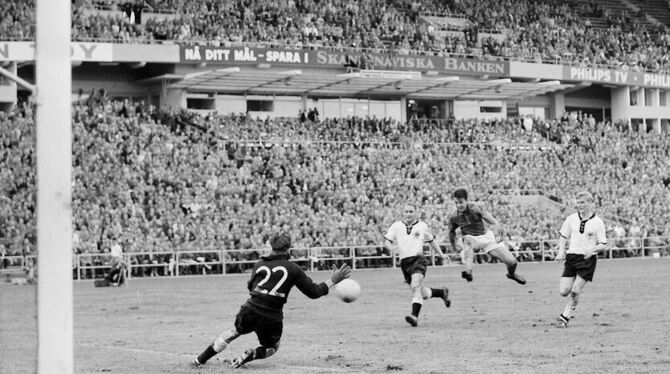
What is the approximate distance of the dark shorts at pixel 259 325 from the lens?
11914mm

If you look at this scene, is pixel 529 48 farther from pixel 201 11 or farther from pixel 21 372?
pixel 21 372

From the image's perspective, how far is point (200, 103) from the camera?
49.4 meters

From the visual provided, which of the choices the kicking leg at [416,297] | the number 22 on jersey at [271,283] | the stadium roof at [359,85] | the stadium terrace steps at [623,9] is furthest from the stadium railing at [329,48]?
the number 22 on jersey at [271,283]

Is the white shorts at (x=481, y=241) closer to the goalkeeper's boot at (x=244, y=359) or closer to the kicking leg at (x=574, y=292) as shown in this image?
the kicking leg at (x=574, y=292)

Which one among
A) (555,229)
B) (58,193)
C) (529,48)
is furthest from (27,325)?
(529,48)

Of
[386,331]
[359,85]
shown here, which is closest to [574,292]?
[386,331]

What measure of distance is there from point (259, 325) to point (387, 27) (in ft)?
140

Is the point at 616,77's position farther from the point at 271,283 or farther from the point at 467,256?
the point at 271,283

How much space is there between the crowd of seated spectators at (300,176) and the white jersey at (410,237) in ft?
51.1

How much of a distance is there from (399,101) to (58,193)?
50155 millimetres

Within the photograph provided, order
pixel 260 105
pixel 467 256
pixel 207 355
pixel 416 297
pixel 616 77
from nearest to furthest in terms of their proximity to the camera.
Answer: pixel 207 355 < pixel 416 297 < pixel 467 256 < pixel 260 105 < pixel 616 77

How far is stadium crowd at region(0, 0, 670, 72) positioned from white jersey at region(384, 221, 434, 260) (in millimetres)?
26668

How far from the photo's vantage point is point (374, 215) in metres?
41.2

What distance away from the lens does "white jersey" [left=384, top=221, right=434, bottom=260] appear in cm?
1700
